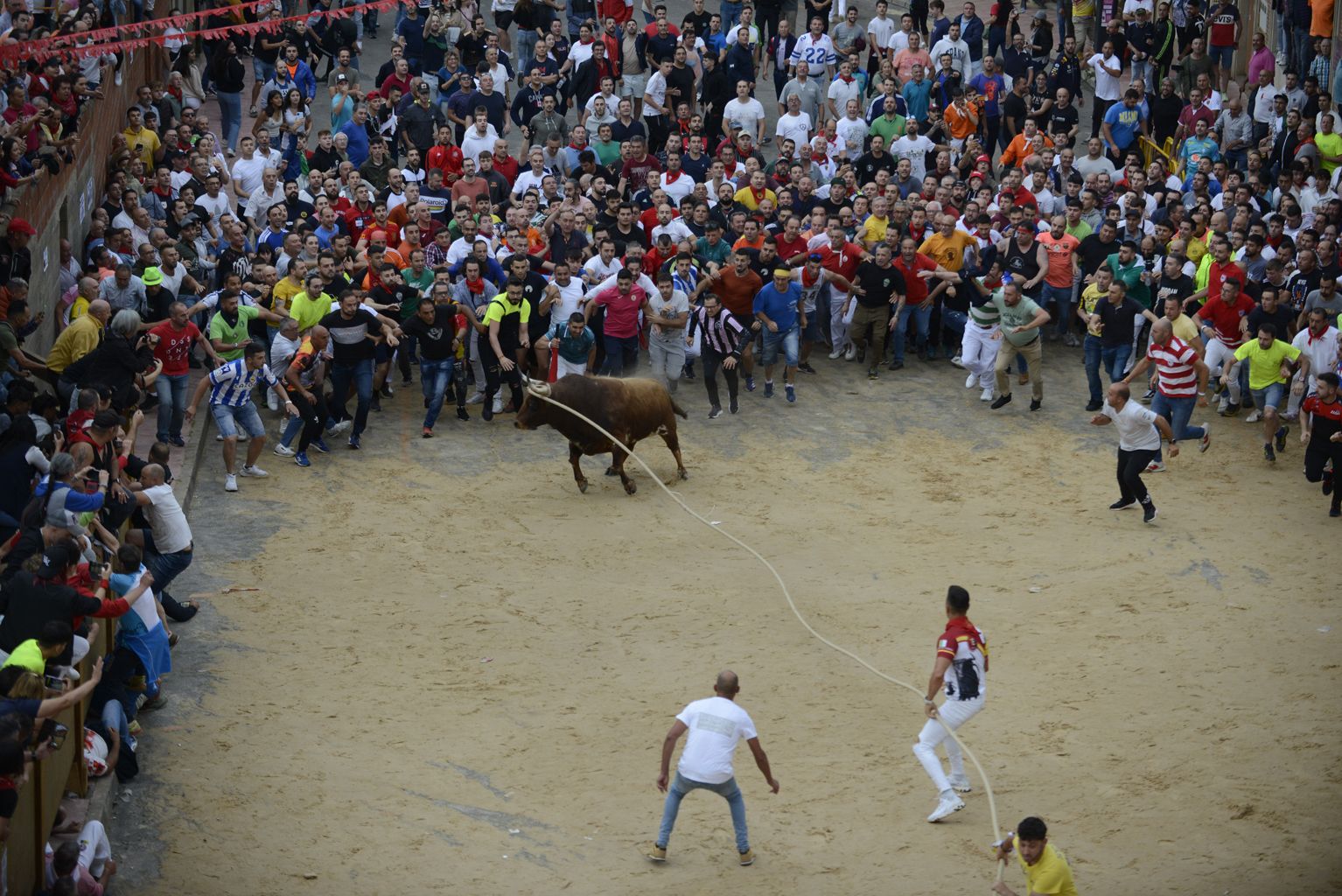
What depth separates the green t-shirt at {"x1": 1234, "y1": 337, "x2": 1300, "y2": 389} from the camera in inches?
784

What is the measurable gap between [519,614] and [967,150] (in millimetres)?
12849

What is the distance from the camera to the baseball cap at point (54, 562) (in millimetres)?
12047

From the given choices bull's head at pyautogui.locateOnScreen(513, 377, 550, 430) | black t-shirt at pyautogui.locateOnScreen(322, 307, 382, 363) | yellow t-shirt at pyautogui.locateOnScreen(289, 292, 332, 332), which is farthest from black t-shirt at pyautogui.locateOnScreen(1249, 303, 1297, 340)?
yellow t-shirt at pyautogui.locateOnScreen(289, 292, 332, 332)

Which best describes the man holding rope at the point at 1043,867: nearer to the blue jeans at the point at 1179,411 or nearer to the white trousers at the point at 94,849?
the white trousers at the point at 94,849

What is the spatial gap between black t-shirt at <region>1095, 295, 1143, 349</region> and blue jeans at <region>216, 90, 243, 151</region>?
12.9m

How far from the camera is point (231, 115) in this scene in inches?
1029

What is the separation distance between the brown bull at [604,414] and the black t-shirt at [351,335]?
1.98 m

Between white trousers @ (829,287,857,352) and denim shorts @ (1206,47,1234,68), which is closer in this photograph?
white trousers @ (829,287,857,352)

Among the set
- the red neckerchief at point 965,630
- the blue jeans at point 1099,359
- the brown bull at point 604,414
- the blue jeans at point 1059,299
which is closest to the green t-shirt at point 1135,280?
the blue jeans at point 1059,299

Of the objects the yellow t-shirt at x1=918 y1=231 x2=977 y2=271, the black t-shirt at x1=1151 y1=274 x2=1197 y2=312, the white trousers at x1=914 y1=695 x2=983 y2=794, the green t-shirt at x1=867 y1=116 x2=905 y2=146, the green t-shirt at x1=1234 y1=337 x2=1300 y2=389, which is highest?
the green t-shirt at x1=867 y1=116 x2=905 y2=146

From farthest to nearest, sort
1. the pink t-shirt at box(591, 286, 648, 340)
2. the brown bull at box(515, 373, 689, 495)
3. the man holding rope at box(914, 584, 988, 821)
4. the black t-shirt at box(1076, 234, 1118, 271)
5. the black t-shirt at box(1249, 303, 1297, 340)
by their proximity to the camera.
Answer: the black t-shirt at box(1076, 234, 1118, 271) → the black t-shirt at box(1249, 303, 1297, 340) → the pink t-shirt at box(591, 286, 648, 340) → the brown bull at box(515, 373, 689, 495) → the man holding rope at box(914, 584, 988, 821)

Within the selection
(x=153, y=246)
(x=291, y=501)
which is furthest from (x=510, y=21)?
(x=291, y=501)

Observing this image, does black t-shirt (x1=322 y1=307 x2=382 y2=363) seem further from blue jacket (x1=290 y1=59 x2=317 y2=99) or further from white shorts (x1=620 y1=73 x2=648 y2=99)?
white shorts (x1=620 y1=73 x2=648 y2=99)

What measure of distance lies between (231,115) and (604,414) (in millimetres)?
10505
